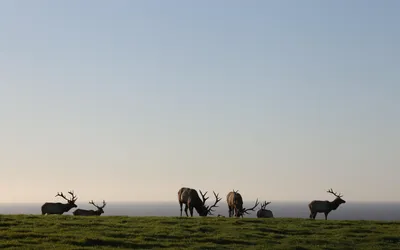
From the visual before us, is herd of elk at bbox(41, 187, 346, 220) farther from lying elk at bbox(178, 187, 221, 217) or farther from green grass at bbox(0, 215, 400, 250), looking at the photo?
green grass at bbox(0, 215, 400, 250)

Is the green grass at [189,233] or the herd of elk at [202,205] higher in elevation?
the herd of elk at [202,205]

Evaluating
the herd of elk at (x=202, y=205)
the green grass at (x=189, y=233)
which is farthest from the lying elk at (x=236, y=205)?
the green grass at (x=189, y=233)

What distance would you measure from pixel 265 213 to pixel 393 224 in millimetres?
15139

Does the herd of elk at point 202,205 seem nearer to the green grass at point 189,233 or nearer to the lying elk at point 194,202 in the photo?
the lying elk at point 194,202

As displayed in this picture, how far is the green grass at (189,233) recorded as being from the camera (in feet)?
94.7

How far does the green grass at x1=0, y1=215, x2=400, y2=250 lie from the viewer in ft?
94.7

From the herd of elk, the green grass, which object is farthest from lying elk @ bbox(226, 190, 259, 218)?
the green grass

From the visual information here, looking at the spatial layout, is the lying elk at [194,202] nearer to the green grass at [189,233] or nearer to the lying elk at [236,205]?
the lying elk at [236,205]

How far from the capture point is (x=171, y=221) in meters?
36.7

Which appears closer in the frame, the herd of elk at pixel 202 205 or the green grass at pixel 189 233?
the green grass at pixel 189 233

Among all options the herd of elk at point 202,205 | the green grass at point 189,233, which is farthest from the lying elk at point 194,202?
the green grass at point 189,233

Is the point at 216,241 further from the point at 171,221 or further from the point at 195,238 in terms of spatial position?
the point at 171,221

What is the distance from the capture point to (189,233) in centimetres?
3212

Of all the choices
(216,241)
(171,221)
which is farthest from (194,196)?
(216,241)
